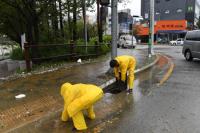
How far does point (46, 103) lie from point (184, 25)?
61.3 meters

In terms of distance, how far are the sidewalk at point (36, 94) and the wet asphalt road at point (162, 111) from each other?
0.69 meters

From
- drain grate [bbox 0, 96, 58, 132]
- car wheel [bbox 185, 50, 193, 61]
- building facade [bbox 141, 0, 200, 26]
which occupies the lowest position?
drain grate [bbox 0, 96, 58, 132]

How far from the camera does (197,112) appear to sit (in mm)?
6129

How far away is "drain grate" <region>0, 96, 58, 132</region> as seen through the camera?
5.47 metres

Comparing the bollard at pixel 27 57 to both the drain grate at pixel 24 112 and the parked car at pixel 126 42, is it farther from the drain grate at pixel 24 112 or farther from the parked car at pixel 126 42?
the parked car at pixel 126 42

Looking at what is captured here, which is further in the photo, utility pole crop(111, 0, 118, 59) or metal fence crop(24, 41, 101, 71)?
metal fence crop(24, 41, 101, 71)

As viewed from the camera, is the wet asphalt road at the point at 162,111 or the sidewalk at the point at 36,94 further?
the sidewalk at the point at 36,94

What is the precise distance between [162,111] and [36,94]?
3.30 m

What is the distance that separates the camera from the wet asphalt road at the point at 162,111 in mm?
5227

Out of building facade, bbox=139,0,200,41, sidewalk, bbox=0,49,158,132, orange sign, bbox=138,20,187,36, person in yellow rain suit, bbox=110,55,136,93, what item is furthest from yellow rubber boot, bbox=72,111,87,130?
orange sign, bbox=138,20,187,36

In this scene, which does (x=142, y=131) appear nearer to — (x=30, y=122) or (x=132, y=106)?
(x=132, y=106)

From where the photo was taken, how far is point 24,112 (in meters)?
6.02

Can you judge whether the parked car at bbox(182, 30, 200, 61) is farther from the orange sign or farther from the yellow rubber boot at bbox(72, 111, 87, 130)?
the orange sign

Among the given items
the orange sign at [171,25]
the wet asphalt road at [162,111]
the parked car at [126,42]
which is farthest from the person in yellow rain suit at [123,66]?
the orange sign at [171,25]
